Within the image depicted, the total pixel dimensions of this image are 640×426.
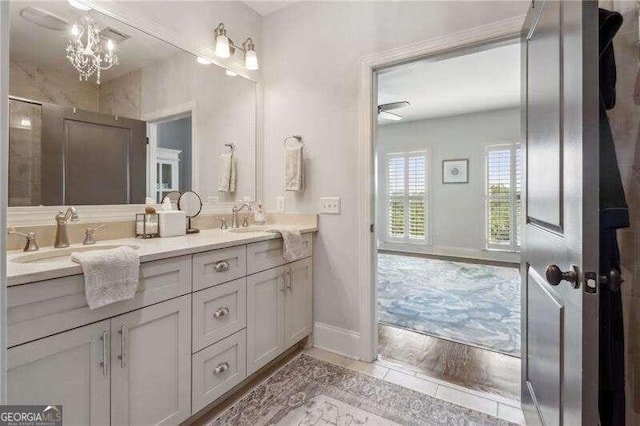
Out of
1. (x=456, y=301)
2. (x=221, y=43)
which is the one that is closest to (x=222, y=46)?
(x=221, y=43)

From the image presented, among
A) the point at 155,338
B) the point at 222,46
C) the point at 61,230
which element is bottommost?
the point at 155,338

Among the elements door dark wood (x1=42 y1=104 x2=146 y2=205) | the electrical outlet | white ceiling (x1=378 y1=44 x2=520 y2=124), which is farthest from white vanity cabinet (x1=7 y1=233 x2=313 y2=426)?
white ceiling (x1=378 y1=44 x2=520 y2=124)

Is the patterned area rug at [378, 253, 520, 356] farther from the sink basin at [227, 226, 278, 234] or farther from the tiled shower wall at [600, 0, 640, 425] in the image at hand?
the sink basin at [227, 226, 278, 234]

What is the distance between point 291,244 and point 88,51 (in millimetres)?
1554

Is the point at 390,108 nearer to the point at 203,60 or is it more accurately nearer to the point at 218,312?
the point at 203,60

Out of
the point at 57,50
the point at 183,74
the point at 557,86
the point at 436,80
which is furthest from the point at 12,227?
the point at 436,80

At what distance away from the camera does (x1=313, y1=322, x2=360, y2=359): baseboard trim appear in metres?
2.17

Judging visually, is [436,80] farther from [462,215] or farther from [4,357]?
[4,357]

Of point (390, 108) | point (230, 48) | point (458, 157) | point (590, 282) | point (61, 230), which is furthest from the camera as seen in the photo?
point (458, 157)

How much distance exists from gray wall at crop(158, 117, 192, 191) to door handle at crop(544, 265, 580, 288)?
6.69 feet

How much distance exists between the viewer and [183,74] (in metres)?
2.05

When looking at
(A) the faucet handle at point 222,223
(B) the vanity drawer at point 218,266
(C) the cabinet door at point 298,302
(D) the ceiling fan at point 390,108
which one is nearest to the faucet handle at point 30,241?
(B) the vanity drawer at point 218,266

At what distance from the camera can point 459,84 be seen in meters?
4.00

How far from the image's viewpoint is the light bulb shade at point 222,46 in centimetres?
214
